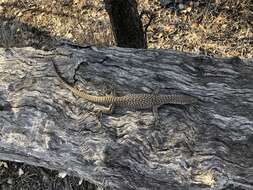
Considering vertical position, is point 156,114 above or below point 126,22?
below

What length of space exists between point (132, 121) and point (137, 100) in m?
0.21

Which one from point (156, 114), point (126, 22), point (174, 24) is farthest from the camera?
point (174, 24)

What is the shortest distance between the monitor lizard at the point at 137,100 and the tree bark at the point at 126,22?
5.87 ft

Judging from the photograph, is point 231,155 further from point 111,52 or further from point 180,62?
point 111,52

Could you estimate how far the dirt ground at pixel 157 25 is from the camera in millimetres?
7727

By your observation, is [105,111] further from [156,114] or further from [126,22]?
[126,22]

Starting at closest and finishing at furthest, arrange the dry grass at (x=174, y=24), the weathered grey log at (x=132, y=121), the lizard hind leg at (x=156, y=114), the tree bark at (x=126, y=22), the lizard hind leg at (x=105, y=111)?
the weathered grey log at (x=132, y=121)
the lizard hind leg at (x=156, y=114)
the lizard hind leg at (x=105, y=111)
the tree bark at (x=126, y=22)
the dry grass at (x=174, y=24)

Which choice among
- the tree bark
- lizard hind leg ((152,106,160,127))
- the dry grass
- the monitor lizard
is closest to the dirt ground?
the dry grass

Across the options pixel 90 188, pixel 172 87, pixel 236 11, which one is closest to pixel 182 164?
pixel 172 87

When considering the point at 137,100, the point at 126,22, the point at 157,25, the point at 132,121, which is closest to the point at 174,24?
the point at 157,25

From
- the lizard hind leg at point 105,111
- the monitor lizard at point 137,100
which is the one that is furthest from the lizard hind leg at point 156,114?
the lizard hind leg at point 105,111

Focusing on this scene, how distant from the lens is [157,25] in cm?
824

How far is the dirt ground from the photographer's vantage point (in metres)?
7.73

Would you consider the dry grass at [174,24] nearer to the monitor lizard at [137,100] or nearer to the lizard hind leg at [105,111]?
the monitor lizard at [137,100]
